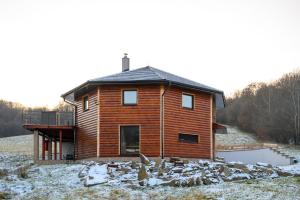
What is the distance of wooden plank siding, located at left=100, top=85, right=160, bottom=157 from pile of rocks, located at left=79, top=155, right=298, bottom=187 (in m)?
2.06

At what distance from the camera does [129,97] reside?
84.4 ft

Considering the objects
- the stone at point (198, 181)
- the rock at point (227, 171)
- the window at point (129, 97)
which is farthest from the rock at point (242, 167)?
the window at point (129, 97)

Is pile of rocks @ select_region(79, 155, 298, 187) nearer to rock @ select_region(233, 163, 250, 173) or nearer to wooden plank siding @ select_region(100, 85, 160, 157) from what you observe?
rock @ select_region(233, 163, 250, 173)

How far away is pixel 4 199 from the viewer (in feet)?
53.0

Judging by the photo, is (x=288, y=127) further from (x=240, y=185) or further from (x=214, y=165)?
(x=240, y=185)

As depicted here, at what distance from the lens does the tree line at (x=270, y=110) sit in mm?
56844

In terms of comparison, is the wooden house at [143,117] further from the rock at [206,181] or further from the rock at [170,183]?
the rock at [170,183]

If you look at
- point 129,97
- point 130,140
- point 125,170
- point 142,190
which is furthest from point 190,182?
point 129,97

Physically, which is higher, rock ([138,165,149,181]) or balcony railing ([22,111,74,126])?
balcony railing ([22,111,74,126])

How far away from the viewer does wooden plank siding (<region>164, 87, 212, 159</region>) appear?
83.3 ft

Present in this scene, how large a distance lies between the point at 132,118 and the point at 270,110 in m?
38.3

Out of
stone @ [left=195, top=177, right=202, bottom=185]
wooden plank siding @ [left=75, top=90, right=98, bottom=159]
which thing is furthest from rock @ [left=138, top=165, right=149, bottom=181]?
wooden plank siding @ [left=75, top=90, right=98, bottom=159]

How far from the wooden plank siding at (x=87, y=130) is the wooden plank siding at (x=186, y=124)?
4221 millimetres

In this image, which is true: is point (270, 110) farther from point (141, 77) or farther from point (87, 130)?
point (87, 130)
